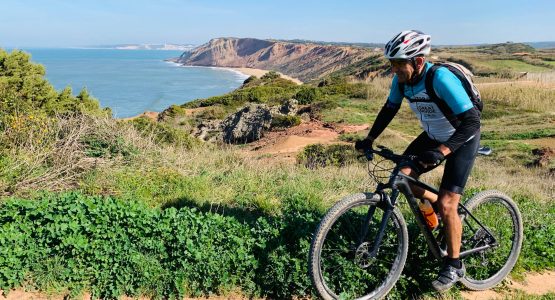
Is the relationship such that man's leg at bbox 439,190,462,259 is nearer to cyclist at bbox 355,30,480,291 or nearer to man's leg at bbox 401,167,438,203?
cyclist at bbox 355,30,480,291

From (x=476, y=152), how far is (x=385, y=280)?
4.41 ft

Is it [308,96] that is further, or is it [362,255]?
[308,96]

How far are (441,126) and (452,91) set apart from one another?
47cm

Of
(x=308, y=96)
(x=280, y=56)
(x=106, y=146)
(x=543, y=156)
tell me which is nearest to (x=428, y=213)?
(x=106, y=146)

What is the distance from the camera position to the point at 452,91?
3.29 meters

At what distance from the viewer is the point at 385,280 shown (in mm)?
3910

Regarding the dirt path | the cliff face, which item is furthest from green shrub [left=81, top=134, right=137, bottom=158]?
the cliff face

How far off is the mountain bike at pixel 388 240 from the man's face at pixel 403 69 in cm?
60

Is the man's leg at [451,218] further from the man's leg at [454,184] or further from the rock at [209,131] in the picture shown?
the rock at [209,131]

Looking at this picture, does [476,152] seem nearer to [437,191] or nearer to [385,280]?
[437,191]

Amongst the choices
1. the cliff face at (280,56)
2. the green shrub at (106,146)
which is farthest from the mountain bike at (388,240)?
the cliff face at (280,56)

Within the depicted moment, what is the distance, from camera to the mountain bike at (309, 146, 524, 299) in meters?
3.57

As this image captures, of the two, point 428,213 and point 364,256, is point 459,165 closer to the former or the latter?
point 428,213

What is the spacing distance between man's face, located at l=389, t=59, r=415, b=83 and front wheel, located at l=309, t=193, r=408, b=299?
1.01 m
